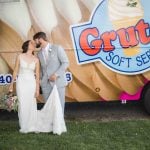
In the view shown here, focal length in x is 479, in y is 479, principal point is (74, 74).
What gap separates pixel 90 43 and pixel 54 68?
3.50ft

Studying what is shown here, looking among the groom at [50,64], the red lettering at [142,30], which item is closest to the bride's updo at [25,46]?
the groom at [50,64]

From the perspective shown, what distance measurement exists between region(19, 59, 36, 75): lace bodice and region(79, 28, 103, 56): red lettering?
3.81 feet

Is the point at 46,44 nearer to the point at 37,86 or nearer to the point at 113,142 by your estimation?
the point at 37,86

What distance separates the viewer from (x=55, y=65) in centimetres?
777

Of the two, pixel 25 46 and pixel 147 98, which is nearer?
pixel 25 46

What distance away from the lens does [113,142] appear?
291 inches

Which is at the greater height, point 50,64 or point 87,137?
point 50,64

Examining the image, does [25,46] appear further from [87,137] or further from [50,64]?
[87,137]

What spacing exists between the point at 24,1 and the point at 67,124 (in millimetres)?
2291

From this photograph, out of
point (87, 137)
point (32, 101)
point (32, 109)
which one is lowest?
point (87, 137)

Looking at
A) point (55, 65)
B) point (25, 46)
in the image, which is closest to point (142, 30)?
point (55, 65)

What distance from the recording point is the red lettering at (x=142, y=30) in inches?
338

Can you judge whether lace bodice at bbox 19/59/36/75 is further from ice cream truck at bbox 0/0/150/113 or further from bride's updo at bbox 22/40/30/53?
ice cream truck at bbox 0/0/150/113

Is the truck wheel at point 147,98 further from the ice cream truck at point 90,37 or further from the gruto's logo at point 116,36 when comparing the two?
the gruto's logo at point 116,36
